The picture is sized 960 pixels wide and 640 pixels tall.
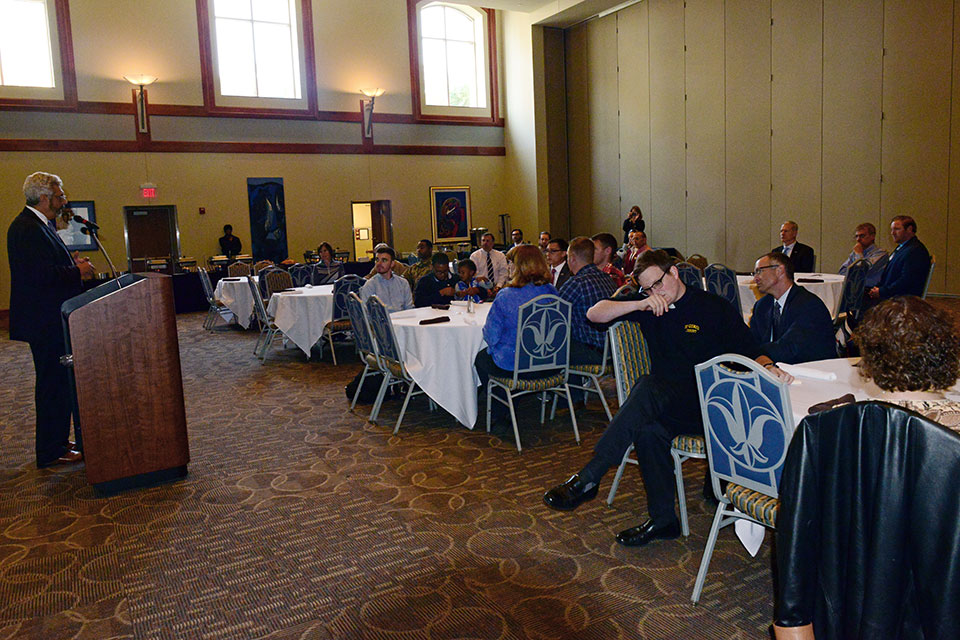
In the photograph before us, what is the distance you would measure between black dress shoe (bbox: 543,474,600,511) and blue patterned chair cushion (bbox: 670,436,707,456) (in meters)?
0.58

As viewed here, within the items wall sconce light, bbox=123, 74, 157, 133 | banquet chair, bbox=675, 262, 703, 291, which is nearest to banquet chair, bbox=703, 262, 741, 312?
banquet chair, bbox=675, 262, 703, 291

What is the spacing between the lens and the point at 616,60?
14.8 meters

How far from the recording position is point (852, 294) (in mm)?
6430

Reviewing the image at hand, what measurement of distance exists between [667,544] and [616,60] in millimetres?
13383

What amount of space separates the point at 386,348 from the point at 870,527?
4000 millimetres

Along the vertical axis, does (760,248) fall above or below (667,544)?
above

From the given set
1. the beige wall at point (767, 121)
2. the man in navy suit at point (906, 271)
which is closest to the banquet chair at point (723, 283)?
the man in navy suit at point (906, 271)

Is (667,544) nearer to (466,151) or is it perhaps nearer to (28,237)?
(28,237)

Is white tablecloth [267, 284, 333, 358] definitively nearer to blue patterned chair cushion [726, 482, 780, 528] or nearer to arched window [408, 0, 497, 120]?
blue patterned chair cushion [726, 482, 780, 528]

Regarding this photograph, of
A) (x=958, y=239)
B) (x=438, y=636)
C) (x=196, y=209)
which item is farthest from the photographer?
(x=196, y=209)

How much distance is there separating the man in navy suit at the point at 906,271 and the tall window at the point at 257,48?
12042mm

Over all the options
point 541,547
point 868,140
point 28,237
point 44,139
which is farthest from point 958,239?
point 44,139

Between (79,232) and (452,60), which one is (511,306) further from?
(452,60)

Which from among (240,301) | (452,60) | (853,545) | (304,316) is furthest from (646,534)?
(452,60)
